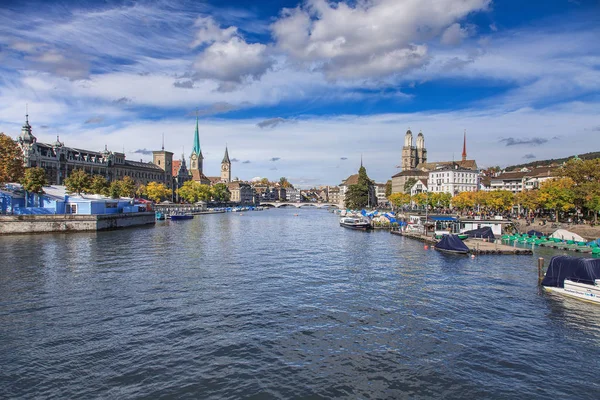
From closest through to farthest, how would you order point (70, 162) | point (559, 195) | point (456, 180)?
point (559, 195), point (70, 162), point (456, 180)

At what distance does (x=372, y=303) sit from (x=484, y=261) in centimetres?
2549

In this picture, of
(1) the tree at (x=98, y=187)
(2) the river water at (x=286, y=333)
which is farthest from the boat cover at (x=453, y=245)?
(1) the tree at (x=98, y=187)

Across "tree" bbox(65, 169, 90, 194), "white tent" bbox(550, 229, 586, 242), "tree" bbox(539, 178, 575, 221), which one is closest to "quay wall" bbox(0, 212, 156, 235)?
"tree" bbox(65, 169, 90, 194)

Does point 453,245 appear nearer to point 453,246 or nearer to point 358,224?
point 453,246

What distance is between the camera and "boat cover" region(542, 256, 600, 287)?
30750 millimetres

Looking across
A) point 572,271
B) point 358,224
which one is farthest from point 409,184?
point 572,271

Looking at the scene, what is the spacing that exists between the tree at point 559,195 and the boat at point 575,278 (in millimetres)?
55360

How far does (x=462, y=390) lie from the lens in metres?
16.7

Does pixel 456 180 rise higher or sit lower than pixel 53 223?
higher

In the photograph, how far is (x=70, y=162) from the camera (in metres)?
148

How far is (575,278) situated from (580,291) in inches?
57.5

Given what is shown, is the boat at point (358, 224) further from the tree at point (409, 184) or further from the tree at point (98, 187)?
the tree at point (409, 184)

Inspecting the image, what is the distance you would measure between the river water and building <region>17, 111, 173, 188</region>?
314ft

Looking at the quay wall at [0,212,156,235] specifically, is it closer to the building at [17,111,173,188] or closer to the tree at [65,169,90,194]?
the tree at [65,169,90,194]
